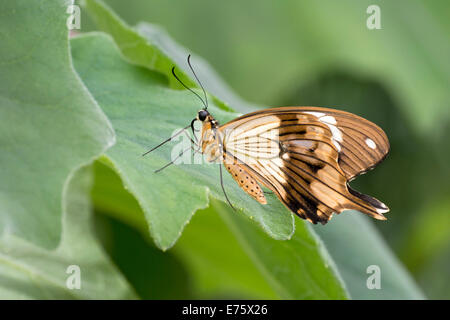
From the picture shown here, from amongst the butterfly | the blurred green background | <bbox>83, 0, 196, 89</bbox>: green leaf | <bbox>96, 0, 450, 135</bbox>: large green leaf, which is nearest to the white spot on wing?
the butterfly

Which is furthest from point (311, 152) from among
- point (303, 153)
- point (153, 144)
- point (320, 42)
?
point (320, 42)

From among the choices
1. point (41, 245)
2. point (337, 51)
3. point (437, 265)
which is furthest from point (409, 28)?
point (41, 245)

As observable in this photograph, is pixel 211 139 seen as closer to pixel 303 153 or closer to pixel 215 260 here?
pixel 303 153

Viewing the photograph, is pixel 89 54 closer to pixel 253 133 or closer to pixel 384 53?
pixel 253 133

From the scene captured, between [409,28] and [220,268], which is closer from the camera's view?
[220,268]

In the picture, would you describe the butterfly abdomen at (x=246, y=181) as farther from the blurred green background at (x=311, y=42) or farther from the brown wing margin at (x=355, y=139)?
the blurred green background at (x=311, y=42)

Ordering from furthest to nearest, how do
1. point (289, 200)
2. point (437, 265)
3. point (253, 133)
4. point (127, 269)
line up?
point (437, 265) < point (127, 269) < point (253, 133) < point (289, 200)

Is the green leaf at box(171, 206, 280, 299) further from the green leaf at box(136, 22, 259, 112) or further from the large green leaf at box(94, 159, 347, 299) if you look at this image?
the green leaf at box(136, 22, 259, 112)
